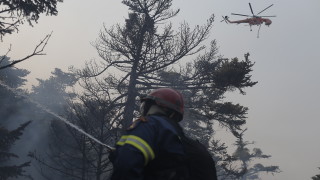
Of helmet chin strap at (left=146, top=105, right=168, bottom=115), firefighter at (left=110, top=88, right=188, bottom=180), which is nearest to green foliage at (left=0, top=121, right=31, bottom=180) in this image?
helmet chin strap at (left=146, top=105, right=168, bottom=115)

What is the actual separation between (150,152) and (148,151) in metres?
0.02

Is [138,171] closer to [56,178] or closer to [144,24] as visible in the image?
[144,24]

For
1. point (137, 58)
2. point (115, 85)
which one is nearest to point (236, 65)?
point (137, 58)

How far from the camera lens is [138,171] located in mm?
2334

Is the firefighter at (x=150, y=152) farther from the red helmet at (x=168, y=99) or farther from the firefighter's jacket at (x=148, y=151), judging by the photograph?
the red helmet at (x=168, y=99)

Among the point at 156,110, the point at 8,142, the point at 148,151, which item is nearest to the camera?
the point at 148,151

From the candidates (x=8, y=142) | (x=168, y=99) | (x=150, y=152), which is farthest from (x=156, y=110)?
(x=8, y=142)

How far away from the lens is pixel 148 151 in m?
2.40

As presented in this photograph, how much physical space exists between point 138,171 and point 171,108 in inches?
31.3

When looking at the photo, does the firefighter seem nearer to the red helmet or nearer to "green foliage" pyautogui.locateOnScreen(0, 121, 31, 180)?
the red helmet

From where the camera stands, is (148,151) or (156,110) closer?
(148,151)

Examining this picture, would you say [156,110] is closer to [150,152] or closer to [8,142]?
[150,152]

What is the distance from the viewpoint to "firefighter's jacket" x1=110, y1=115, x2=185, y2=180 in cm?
233

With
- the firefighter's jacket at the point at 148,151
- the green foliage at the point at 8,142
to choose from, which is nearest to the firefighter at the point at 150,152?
the firefighter's jacket at the point at 148,151
